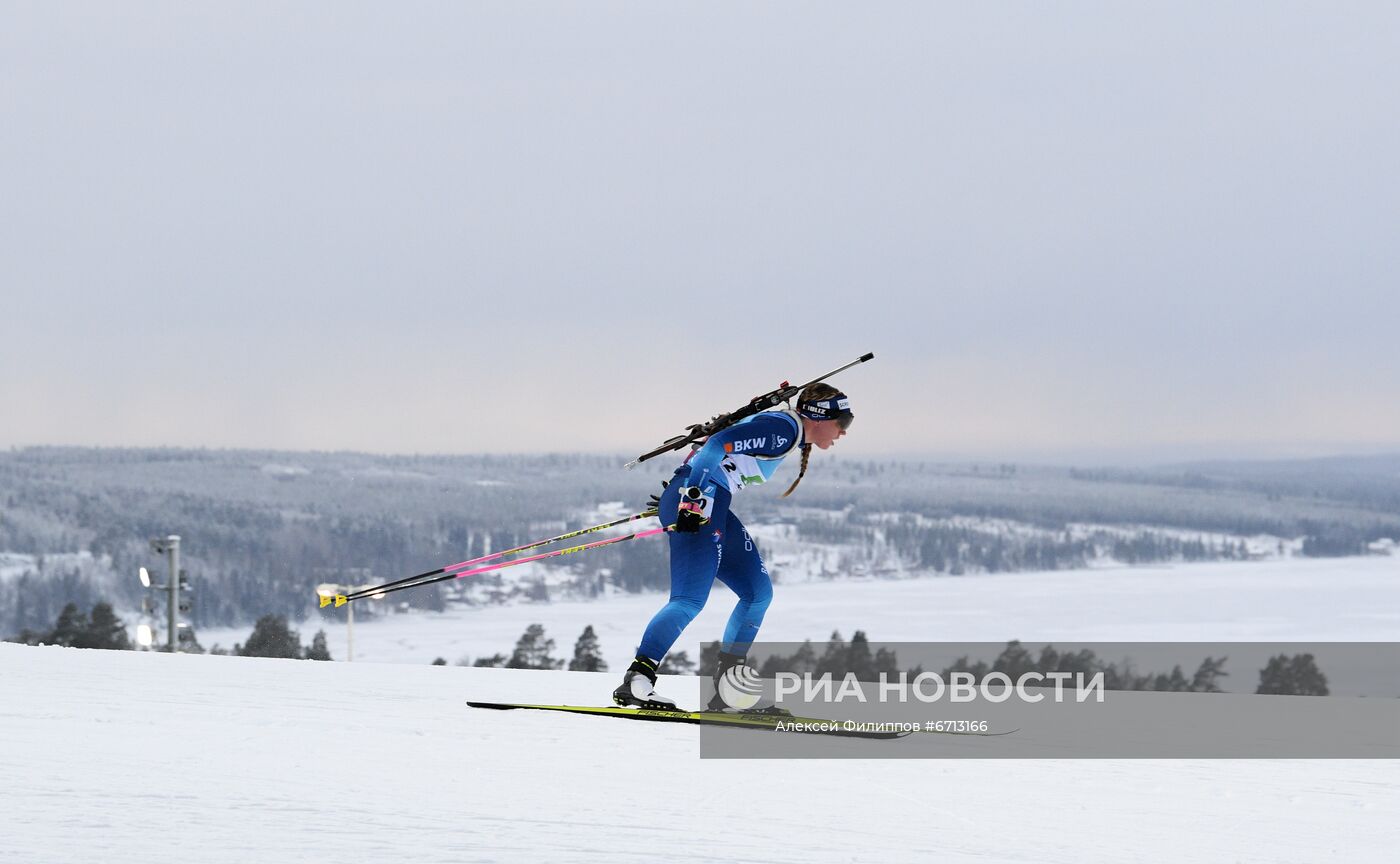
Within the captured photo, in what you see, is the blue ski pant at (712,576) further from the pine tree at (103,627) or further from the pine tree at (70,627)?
the pine tree at (103,627)

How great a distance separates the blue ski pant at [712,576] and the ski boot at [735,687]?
61 mm

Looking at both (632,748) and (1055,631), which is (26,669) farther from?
(1055,631)

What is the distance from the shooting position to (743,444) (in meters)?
6.68

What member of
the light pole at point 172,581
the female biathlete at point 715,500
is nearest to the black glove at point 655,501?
the female biathlete at point 715,500

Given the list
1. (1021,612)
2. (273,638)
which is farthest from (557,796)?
(1021,612)

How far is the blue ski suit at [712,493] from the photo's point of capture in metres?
6.64

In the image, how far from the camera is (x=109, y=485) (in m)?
131

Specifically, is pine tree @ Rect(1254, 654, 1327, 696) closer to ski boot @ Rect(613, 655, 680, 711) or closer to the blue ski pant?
the blue ski pant

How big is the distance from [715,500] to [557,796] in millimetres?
1904

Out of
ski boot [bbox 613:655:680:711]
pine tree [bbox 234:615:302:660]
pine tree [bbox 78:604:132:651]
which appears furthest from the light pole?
pine tree [bbox 78:604:132:651]

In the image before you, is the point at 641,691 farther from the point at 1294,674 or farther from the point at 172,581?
the point at 1294,674

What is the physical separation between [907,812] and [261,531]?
11738 cm

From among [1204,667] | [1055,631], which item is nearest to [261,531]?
[1055,631]

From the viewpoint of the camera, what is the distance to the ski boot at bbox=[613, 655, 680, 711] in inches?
267
